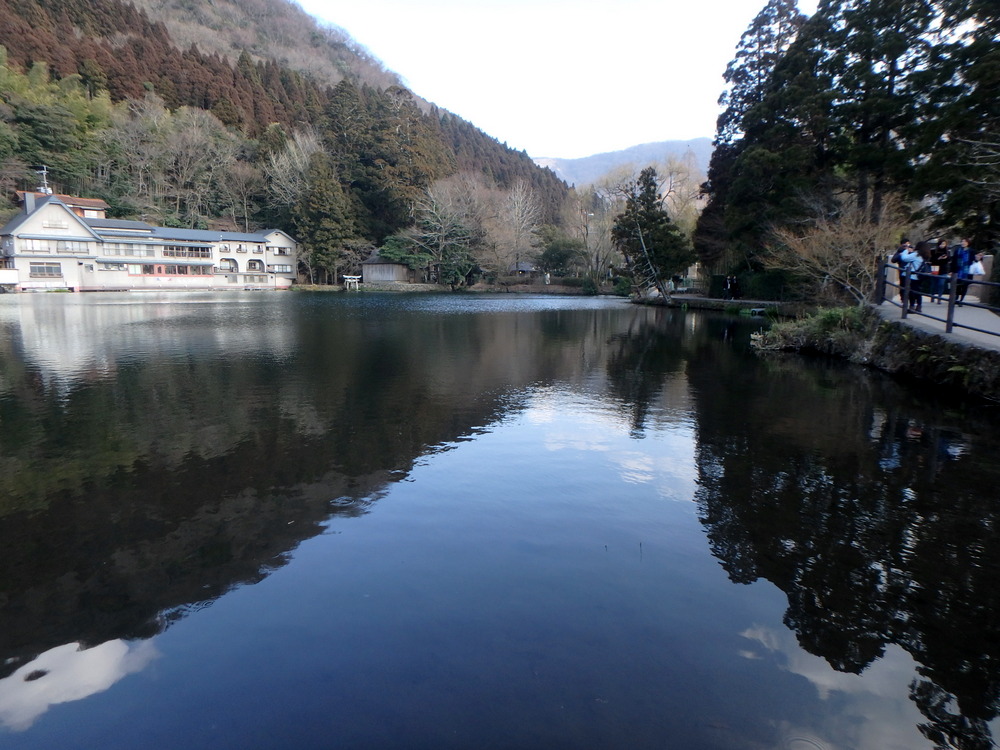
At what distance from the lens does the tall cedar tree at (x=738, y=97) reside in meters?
29.4

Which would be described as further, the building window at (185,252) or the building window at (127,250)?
the building window at (185,252)

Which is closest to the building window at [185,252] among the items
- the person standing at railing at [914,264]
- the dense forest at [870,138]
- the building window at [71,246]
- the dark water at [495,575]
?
the building window at [71,246]

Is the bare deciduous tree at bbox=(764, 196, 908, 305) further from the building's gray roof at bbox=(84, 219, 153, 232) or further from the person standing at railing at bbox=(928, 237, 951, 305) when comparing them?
the building's gray roof at bbox=(84, 219, 153, 232)

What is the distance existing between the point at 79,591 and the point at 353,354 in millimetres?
10451

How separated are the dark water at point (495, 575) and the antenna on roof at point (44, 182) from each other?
4780 centimetres

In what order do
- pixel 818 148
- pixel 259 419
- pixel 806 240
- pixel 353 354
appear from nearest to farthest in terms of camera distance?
1. pixel 259 419
2. pixel 353 354
3. pixel 806 240
4. pixel 818 148

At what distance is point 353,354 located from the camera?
13.9m

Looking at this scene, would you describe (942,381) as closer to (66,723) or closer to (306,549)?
(306,549)

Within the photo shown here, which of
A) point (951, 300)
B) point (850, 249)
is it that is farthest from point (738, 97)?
point (951, 300)

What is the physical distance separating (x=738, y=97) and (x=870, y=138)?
1192 centimetres

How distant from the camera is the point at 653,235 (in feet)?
109

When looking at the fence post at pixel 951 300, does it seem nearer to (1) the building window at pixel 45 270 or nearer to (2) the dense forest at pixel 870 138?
(2) the dense forest at pixel 870 138

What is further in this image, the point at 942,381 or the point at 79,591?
the point at 942,381

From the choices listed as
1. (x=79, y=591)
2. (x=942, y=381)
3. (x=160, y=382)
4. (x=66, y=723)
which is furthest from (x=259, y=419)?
(x=942, y=381)
